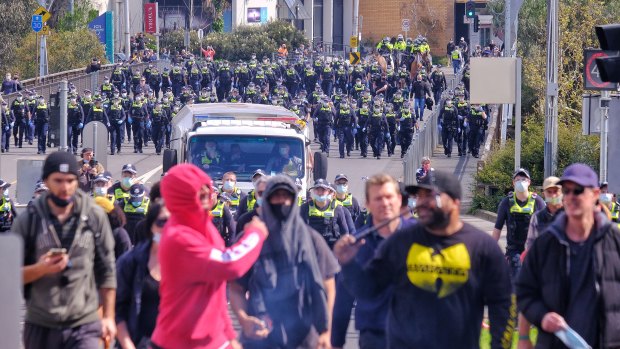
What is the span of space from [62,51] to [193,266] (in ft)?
177

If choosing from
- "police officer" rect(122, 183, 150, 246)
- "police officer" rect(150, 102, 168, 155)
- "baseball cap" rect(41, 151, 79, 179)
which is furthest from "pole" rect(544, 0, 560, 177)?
"police officer" rect(150, 102, 168, 155)

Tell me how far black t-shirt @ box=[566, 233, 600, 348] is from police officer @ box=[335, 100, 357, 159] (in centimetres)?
3274

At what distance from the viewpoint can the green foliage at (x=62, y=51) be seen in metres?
57.7

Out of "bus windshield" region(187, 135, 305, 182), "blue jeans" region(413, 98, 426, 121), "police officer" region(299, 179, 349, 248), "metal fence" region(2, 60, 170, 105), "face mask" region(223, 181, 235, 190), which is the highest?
"metal fence" region(2, 60, 170, 105)

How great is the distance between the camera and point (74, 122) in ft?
132

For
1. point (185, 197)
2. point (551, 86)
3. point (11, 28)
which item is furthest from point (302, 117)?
point (185, 197)

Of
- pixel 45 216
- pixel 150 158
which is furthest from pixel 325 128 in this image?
pixel 45 216

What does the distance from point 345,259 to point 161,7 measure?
81.4 meters

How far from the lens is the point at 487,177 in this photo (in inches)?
1160

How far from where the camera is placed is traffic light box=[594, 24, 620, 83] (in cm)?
968

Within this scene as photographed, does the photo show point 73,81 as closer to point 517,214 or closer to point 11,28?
point 11,28

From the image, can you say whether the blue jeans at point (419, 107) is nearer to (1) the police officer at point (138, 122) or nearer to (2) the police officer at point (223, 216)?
(1) the police officer at point (138, 122)

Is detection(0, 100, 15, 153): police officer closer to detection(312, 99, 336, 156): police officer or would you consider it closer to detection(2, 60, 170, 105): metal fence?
detection(2, 60, 170, 105): metal fence

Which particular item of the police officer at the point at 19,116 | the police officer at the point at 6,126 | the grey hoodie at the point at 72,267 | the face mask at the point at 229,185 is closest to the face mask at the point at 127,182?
the face mask at the point at 229,185
